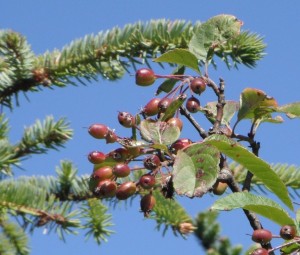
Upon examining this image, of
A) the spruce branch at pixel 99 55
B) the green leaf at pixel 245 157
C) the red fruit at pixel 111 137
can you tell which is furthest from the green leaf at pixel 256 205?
the spruce branch at pixel 99 55

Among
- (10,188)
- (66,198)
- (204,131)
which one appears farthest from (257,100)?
(66,198)

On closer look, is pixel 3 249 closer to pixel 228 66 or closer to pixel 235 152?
pixel 228 66

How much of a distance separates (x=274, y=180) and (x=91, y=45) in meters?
1.45

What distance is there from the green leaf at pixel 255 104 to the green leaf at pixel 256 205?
10 cm

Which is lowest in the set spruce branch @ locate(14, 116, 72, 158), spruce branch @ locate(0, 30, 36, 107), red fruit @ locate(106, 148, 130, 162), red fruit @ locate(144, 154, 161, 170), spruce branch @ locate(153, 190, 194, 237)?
red fruit @ locate(144, 154, 161, 170)

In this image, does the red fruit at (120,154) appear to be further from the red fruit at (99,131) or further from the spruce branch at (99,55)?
the spruce branch at (99,55)

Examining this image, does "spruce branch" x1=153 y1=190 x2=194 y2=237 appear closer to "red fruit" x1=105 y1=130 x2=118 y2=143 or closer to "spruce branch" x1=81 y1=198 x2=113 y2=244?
"spruce branch" x1=81 y1=198 x2=113 y2=244

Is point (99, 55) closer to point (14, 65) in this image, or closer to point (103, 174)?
point (14, 65)

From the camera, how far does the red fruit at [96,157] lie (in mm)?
833

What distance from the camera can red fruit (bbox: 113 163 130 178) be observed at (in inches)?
31.4

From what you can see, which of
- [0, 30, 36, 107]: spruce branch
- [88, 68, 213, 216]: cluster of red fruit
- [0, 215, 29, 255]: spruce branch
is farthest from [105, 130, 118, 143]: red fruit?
[0, 215, 29, 255]: spruce branch

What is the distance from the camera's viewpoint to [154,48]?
2127 mm

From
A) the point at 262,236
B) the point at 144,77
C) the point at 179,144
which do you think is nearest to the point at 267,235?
the point at 262,236

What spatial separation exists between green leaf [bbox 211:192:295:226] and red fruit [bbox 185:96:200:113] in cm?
11
